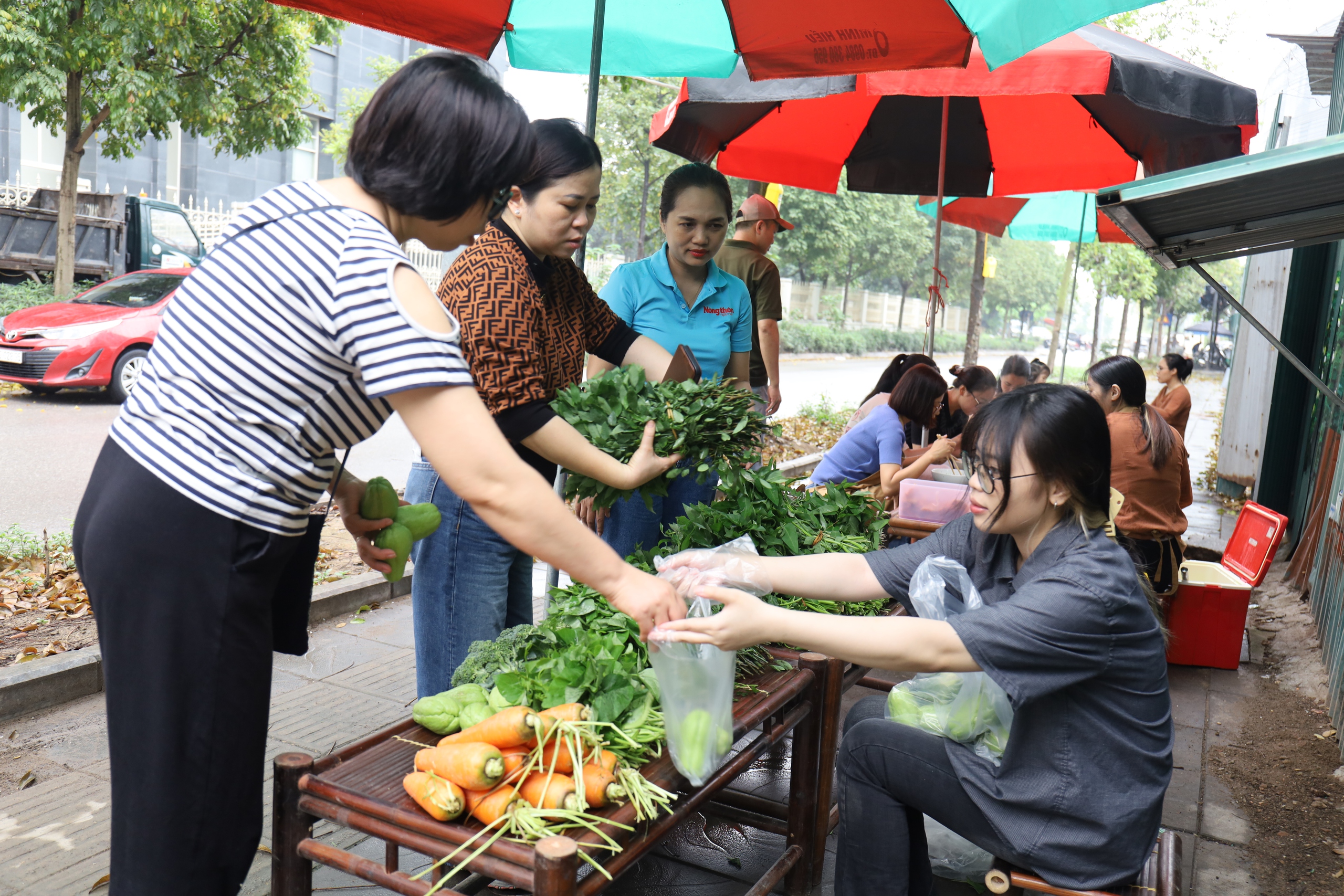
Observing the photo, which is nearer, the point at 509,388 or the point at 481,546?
the point at 509,388

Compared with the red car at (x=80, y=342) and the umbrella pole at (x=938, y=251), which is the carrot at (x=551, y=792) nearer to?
the umbrella pole at (x=938, y=251)

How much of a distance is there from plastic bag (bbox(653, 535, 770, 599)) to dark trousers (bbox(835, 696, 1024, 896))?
0.42m

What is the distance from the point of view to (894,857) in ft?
7.28

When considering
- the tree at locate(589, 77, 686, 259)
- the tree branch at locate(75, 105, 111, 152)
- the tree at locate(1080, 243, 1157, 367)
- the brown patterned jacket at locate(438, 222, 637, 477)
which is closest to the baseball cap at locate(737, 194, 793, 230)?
the brown patterned jacket at locate(438, 222, 637, 477)

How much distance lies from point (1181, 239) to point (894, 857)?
7.99ft

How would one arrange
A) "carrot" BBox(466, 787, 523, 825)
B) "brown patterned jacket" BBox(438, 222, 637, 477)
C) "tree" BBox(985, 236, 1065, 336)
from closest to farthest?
"carrot" BBox(466, 787, 523, 825) → "brown patterned jacket" BBox(438, 222, 637, 477) → "tree" BBox(985, 236, 1065, 336)

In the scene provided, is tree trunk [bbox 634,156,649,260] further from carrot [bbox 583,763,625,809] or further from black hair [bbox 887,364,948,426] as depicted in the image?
carrot [bbox 583,763,625,809]

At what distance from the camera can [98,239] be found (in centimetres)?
1511

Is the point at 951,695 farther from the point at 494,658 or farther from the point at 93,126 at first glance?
the point at 93,126

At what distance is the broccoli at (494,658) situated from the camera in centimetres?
219

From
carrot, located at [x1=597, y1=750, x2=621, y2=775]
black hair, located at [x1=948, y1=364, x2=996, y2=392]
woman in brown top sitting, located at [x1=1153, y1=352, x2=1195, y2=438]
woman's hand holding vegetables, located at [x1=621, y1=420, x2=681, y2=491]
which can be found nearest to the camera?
carrot, located at [x1=597, y1=750, x2=621, y2=775]

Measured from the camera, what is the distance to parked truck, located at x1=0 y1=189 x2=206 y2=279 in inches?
574

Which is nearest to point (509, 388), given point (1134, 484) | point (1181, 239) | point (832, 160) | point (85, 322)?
point (1181, 239)

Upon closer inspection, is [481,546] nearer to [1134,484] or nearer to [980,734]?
[980,734]
